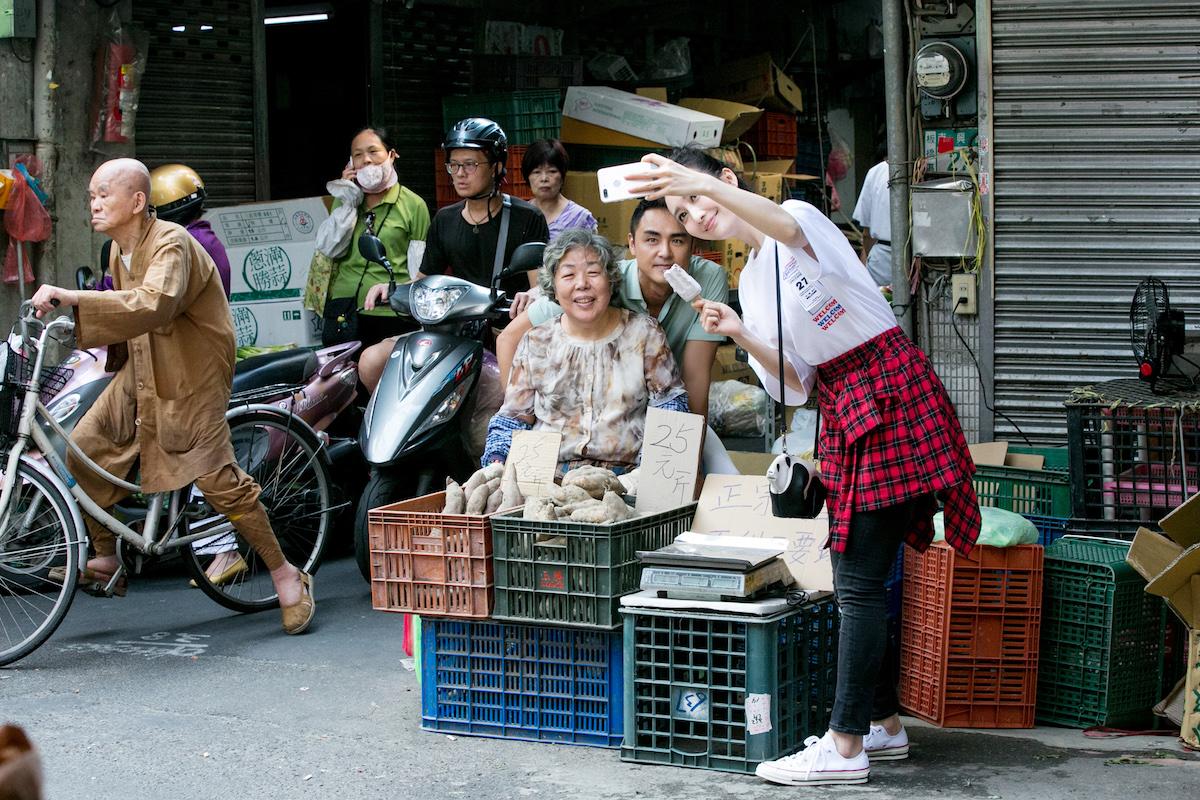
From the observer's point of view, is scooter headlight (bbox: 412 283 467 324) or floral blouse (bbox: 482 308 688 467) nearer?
floral blouse (bbox: 482 308 688 467)

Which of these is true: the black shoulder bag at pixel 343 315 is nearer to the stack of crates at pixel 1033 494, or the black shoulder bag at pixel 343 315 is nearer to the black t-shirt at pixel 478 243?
the black t-shirt at pixel 478 243

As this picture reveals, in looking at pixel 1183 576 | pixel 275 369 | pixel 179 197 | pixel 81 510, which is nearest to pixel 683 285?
pixel 1183 576

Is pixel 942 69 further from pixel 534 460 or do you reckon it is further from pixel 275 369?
pixel 275 369

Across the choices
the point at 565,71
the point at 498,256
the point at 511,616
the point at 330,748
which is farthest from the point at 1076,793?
the point at 565,71

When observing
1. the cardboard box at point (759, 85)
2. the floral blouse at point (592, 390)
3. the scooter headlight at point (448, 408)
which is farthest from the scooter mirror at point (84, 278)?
the cardboard box at point (759, 85)

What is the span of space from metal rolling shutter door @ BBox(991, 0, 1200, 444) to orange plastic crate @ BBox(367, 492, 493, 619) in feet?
9.80

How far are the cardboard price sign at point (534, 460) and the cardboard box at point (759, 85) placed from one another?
7.81m

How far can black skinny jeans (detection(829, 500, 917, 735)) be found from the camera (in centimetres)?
422

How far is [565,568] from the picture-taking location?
15.2ft

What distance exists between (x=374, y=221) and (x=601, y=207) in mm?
2470

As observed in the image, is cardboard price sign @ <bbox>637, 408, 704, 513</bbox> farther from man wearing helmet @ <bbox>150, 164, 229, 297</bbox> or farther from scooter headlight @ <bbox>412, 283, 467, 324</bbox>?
man wearing helmet @ <bbox>150, 164, 229, 297</bbox>

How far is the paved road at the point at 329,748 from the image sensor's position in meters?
4.30

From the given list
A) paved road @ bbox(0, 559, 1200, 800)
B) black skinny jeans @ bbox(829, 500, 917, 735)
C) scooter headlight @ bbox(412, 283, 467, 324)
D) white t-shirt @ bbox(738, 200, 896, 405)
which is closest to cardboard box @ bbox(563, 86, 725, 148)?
scooter headlight @ bbox(412, 283, 467, 324)

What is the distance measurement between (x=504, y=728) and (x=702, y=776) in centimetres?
74
